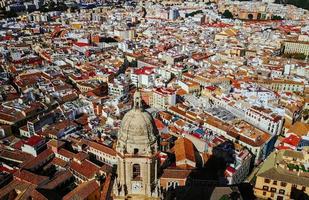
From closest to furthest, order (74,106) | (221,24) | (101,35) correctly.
Answer: (74,106)
(101,35)
(221,24)

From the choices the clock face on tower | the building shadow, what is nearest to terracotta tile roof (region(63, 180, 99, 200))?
the building shadow

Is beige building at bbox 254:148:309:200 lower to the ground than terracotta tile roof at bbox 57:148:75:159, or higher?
higher

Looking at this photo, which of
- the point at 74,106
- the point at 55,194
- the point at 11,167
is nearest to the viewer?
the point at 55,194

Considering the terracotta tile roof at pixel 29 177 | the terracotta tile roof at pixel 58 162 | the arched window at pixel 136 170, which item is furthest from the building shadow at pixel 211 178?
the terracotta tile roof at pixel 58 162

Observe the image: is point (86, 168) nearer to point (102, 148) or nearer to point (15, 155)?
point (102, 148)

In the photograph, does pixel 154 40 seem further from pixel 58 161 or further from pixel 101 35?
pixel 58 161

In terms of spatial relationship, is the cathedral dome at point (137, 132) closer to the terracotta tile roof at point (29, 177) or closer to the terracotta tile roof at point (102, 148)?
the terracotta tile roof at point (29, 177)

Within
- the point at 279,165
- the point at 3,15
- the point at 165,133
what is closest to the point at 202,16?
the point at 3,15

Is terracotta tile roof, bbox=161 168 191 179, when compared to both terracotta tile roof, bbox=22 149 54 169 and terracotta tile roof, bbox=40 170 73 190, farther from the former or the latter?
terracotta tile roof, bbox=22 149 54 169
